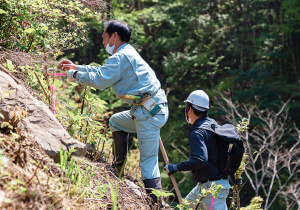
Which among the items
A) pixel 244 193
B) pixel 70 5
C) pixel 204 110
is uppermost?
pixel 70 5

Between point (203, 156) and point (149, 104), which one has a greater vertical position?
point (149, 104)

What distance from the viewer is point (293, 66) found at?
63.8 ft

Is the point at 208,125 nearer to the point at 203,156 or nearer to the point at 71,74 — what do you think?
the point at 203,156

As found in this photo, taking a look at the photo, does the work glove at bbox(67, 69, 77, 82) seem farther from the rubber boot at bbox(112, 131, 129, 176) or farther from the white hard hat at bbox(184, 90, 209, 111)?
the white hard hat at bbox(184, 90, 209, 111)

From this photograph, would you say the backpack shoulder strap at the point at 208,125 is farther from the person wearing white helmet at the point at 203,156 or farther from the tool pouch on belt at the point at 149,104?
the tool pouch on belt at the point at 149,104

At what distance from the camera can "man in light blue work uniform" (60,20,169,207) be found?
354cm

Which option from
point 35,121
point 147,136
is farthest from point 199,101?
point 35,121

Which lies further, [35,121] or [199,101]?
[199,101]

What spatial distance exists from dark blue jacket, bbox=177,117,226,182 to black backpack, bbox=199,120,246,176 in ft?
0.14

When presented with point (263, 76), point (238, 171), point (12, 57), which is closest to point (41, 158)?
point (12, 57)

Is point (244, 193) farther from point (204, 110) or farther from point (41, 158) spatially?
point (41, 158)

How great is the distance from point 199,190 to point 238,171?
47 centimetres

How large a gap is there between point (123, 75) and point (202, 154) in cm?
108

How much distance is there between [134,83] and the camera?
3697 mm
